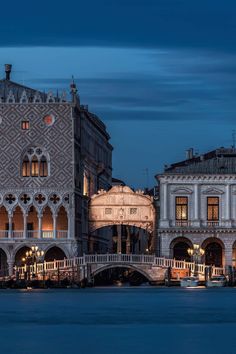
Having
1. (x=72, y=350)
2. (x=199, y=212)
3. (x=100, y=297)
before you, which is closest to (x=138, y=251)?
(x=199, y=212)

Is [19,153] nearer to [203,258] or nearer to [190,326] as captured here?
[203,258]

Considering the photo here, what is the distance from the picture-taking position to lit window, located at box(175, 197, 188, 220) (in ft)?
232

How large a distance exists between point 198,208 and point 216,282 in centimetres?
559

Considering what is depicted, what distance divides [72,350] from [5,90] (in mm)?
48271

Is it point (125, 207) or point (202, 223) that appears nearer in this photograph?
point (202, 223)

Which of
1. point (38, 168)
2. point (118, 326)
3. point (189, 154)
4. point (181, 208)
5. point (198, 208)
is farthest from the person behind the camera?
point (189, 154)

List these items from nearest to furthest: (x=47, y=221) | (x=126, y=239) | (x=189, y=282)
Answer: (x=189, y=282) → (x=47, y=221) → (x=126, y=239)

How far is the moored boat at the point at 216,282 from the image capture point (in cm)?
6594

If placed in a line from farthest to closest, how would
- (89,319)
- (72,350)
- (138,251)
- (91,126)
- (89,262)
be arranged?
1. (138,251)
2. (91,126)
3. (89,262)
4. (89,319)
5. (72,350)

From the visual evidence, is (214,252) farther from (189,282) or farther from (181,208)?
(189,282)

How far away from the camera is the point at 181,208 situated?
70.9 metres

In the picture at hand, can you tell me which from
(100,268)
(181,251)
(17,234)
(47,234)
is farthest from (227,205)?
(17,234)

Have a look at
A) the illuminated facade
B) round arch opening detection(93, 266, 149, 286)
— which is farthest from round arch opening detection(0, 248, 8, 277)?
round arch opening detection(93, 266, 149, 286)

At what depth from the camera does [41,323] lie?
110ft
